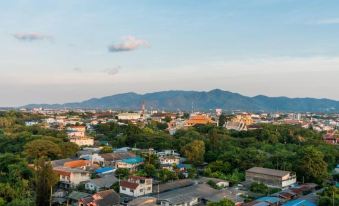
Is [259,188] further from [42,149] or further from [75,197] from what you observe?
[42,149]

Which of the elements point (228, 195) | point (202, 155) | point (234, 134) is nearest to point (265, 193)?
point (228, 195)

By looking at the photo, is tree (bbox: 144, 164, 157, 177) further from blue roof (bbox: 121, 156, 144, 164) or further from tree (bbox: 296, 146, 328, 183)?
tree (bbox: 296, 146, 328, 183)

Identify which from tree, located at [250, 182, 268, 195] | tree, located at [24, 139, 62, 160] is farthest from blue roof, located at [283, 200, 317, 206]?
tree, located at [24, 139, 62, 160]

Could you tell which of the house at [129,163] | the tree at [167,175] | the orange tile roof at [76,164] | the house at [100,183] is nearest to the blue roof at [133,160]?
the house at [129,163]

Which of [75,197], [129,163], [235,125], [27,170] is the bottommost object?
[75,197]

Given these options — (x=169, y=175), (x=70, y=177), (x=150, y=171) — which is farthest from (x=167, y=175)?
(x=70, y=177)

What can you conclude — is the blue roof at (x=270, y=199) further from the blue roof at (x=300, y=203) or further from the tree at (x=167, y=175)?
the tree at (x=167, y=175)
